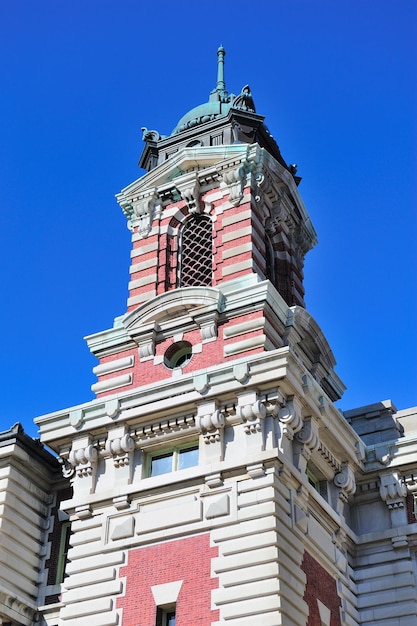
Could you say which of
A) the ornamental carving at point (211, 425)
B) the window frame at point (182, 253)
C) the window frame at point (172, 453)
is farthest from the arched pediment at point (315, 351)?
the window frame at point (172, 453)

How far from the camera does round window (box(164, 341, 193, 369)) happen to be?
29234 millimetres

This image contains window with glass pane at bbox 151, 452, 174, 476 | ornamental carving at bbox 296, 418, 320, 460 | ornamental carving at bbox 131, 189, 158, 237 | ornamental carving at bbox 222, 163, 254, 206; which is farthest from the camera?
ornamental carving at bbox 131, 189, 158, 237

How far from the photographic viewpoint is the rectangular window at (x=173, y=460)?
88.4 ft

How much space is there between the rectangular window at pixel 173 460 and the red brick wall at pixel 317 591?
3.82m

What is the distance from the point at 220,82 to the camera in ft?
132

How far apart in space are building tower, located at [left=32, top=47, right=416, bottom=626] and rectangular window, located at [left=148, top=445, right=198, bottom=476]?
0.04 m

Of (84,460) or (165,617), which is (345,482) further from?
(84,460)

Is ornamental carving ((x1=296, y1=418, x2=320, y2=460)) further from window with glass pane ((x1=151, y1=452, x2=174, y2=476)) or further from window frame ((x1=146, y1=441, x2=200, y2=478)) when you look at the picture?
window with glass pane ((x1=151, y1=452, x2=174, y2=476))

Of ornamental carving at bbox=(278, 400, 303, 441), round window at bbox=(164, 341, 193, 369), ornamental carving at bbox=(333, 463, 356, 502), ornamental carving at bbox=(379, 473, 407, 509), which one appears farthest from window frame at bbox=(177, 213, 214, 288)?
ornamental carving at bbox=(379, 473, 407, 509)

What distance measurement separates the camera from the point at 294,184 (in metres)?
35.8

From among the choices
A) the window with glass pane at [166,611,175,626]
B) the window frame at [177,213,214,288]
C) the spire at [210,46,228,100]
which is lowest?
the window with glass pane at [166,611,175,626]

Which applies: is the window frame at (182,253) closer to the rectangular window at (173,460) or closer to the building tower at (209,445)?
the building tower at (209,445)

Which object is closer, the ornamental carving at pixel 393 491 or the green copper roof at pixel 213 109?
the ornamental carving at pixel 393 491

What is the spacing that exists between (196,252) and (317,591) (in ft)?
38.6
